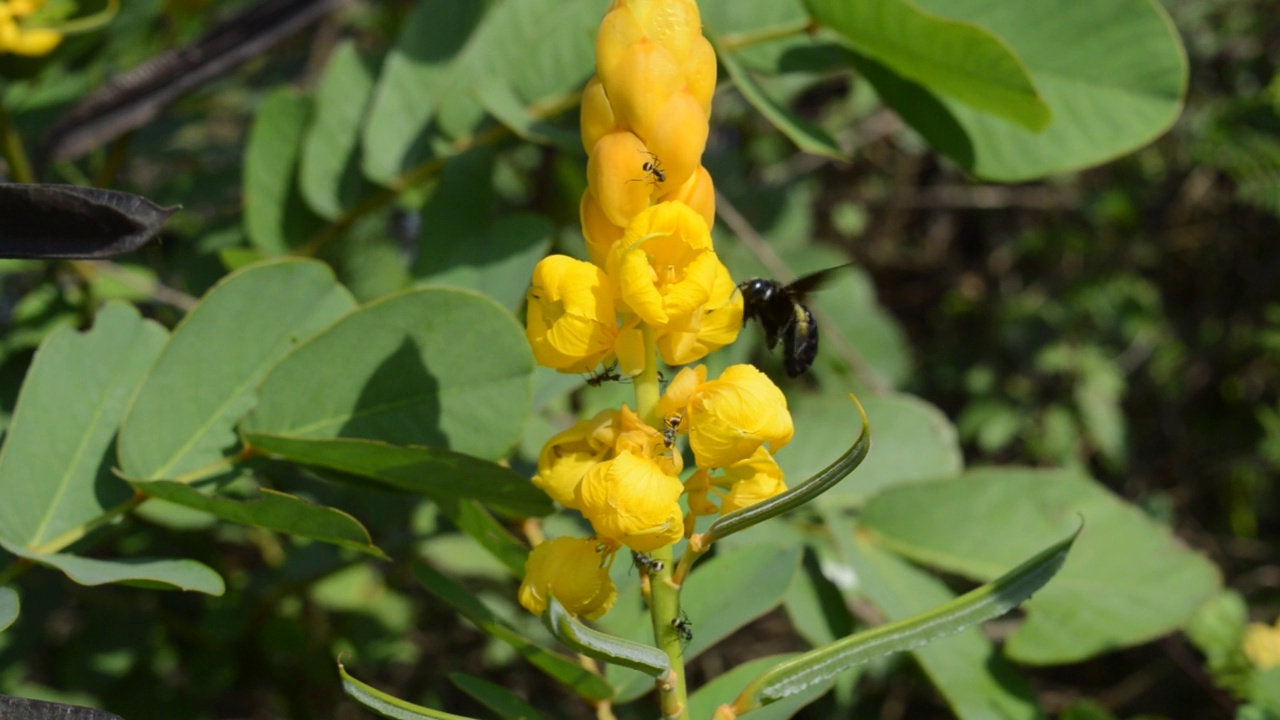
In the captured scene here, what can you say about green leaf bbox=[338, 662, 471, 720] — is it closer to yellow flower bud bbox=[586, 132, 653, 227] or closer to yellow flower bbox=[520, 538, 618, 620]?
yellow flower bbox=[520, 538, 618, 620]

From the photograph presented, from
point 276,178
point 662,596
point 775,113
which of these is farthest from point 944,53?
point 276,178

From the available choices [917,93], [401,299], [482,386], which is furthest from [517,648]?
[917,93]

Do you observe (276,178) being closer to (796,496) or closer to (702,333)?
(702,333)

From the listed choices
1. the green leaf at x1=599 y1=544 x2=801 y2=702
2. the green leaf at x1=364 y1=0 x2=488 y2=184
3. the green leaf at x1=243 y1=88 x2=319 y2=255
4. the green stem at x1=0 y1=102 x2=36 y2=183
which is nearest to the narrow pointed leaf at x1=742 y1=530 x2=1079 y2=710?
the green leaf at x1=599 y1=544 x2=801 y2=702

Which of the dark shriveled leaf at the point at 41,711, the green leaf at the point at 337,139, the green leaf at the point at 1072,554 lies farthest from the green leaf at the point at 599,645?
the green leaf at the point at 337,139

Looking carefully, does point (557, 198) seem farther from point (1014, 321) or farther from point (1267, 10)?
point (1267, 10)
